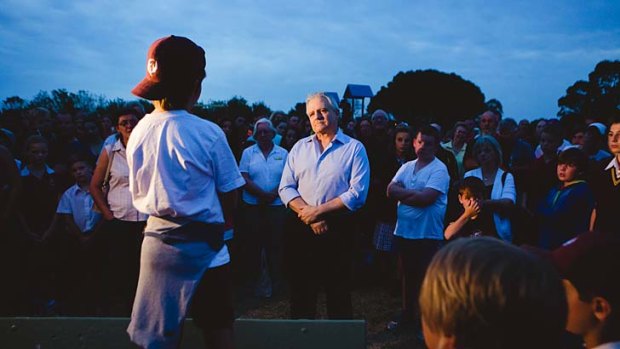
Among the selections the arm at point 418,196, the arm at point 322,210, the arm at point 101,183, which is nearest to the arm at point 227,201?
the arm at point 322,210

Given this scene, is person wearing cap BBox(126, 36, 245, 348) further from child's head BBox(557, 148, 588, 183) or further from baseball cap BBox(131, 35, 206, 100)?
child's head BBox(557, 148, 588, 183)

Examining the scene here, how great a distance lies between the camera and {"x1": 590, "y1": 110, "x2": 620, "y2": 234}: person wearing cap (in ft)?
12.5

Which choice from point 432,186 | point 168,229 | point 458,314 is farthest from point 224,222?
point 432,186

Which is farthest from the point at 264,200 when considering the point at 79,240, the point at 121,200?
the point at 79,240

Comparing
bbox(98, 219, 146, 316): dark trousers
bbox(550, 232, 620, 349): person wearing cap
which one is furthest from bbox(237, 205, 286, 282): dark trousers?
bbox(550, 232, 620, 349): person wearing cap

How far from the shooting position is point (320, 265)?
12.6 feet

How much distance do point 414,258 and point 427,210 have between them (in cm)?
46

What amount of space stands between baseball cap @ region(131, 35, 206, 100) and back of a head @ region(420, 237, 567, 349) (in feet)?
5.07

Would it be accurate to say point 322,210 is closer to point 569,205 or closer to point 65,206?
point 569,205

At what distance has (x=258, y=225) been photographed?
20.0 feet

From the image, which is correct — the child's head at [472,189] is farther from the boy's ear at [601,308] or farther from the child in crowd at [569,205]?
the boy's ear at [601,308]

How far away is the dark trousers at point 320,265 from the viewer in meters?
3.80

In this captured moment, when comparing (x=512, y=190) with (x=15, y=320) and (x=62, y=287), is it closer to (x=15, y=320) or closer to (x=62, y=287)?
(x=15, y=320)

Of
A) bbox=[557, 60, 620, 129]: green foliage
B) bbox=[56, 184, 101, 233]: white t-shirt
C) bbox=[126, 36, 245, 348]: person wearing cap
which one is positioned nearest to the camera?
bbox=[126, 36, 245, 348]: person wearing cap
